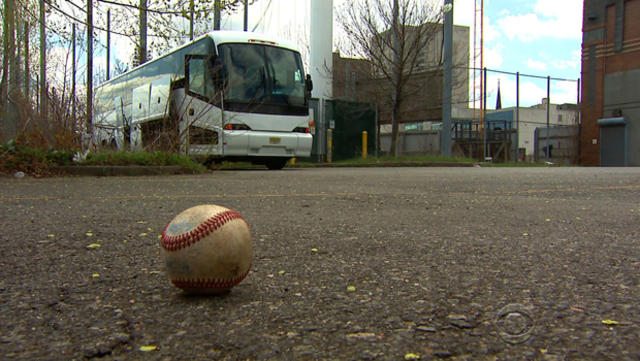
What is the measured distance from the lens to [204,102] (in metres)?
13.2

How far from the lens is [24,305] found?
1837mm

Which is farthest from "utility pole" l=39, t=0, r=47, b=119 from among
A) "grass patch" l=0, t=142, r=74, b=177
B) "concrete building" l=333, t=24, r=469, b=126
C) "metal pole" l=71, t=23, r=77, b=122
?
"concrete building" l=333, t=24, r=469, b=126

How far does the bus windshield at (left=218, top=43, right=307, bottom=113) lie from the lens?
43.4ft

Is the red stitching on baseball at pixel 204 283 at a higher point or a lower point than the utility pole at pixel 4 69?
lower

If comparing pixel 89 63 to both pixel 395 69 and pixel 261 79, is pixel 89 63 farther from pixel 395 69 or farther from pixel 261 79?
pixel 395 69

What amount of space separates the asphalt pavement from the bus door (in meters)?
8.36

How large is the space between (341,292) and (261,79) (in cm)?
1214

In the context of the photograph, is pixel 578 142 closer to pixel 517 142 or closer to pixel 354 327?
pixel 517 142

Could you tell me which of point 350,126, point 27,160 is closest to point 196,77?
point 27,160

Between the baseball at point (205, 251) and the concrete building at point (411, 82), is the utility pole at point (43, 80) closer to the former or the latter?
the baseball at point (205, 251)

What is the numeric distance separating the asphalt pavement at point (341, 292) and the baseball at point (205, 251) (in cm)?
8

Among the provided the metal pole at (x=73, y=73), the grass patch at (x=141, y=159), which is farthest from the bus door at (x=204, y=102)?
the metal pole at (x=73, y=73)

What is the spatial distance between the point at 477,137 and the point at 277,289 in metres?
26.0

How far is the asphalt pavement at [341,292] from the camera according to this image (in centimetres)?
147
